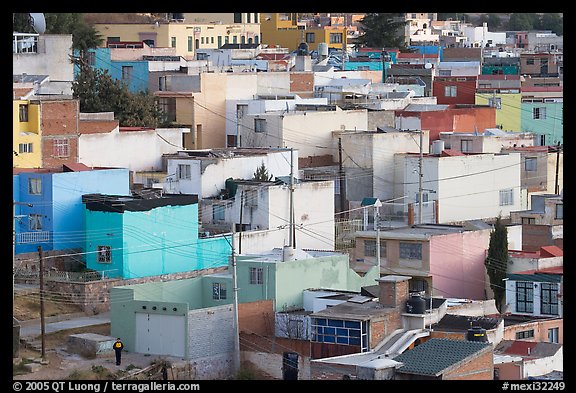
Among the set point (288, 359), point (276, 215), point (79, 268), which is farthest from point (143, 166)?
point (288, 359)

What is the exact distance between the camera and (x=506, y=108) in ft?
121

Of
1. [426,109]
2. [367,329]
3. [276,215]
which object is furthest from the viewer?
[426,109]

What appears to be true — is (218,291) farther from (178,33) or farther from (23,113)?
(178,33)

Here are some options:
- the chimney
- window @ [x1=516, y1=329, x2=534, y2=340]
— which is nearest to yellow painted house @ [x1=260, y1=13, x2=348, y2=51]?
window @ [x1=516, y1=329, x2=534, y2=340]

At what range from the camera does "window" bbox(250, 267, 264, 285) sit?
17828 millimetres

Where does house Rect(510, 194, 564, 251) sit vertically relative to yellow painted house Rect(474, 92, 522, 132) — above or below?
below

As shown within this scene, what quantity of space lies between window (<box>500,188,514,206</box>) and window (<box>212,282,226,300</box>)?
35.6 feet

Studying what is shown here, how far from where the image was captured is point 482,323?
1595 centimetres

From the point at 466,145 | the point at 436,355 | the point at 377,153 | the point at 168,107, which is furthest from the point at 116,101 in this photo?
the point at 436,355

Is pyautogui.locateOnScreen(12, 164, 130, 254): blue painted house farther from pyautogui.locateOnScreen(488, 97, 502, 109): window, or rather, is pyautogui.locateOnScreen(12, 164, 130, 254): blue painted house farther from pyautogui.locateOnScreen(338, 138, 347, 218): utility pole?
pyautogui.locateOnScreen(488, 97, 502, 109): window

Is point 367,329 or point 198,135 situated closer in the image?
point 367,329

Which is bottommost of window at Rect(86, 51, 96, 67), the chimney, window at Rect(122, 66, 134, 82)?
the chimney
